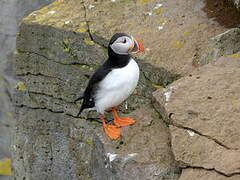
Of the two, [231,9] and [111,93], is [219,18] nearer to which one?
[231,9]

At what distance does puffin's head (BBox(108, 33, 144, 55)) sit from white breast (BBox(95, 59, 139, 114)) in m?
0.10

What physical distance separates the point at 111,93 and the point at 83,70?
1.69 meters

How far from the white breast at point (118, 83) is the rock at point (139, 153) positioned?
0.19 metres

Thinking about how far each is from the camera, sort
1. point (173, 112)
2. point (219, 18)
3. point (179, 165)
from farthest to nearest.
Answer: point (219, 18) < point (173, 112) < point (179, 165)

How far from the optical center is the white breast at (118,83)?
13.6 ft

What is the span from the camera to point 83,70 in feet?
19.3

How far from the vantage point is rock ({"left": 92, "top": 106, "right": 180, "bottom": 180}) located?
→ 3.62 m

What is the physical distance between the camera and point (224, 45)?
471 centimetres

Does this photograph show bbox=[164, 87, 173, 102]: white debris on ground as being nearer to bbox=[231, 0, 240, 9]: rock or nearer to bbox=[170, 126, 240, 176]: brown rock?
bbox=[170, 126, 240, 176]: brown rock

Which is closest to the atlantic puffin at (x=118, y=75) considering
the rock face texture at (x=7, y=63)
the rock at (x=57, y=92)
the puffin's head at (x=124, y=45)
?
the puffin's head at (x=124, y=45)

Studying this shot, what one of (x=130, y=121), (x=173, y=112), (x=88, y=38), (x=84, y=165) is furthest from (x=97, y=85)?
(x=84, y=165)

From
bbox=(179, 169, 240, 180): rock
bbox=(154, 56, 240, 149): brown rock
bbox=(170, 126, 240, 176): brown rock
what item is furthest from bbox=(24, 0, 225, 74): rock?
bbox=(179, 169, 240, 180): rock

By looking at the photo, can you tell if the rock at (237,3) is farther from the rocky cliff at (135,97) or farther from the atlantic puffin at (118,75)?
the atlantic puffin at (118,75)

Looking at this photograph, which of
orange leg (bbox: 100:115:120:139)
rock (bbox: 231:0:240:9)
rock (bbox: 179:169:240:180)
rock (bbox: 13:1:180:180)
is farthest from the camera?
rock (bbox: 13:1:180:180)
